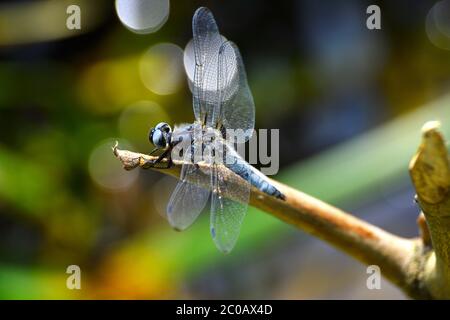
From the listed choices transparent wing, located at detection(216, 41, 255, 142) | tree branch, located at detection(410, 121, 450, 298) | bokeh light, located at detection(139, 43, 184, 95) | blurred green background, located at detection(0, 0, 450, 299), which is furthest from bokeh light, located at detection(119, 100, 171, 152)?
tree branch, located at detection(410, 121, 450, 298)

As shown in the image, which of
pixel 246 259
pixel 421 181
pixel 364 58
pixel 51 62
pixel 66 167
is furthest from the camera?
pixel 364 58

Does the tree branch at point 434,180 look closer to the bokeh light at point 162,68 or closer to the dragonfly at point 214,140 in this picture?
the dragonfly at point 214,140

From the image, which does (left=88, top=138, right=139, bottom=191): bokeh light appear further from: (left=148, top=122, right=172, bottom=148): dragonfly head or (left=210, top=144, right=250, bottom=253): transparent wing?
(left=210, top=144, right=250, bottom=253): transparent wing

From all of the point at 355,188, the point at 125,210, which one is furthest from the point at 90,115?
the point at 355,188

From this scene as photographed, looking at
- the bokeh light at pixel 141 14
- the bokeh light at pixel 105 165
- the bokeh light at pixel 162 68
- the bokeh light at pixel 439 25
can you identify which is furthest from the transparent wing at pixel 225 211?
the bokeh light at pixel 439 25

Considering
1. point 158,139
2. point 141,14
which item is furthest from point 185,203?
point 141,14

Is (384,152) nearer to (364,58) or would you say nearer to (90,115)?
(364,58)
